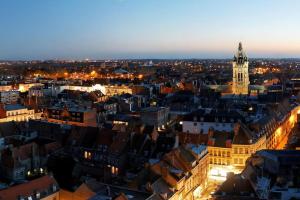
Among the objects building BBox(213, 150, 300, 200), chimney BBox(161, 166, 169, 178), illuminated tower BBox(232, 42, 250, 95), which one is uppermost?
illuminated tower BBox(232, 42, 250, 95)

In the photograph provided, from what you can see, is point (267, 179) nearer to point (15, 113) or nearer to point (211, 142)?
point (211, 142)

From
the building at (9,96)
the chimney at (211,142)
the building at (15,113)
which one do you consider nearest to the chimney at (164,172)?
the chimney at (211,142)

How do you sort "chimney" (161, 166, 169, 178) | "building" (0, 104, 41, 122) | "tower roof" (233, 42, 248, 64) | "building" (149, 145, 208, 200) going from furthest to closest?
"tower roof" (233, 42, 248, 64) < "building" (0, 104, 41, 122) < "chimney" (161, 166, 169, 178) < "building" (149, 145, 208, 200)

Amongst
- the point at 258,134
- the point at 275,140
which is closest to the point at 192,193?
the point at 258,134

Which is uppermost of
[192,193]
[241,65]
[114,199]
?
[241,65]

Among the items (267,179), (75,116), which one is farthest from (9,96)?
(267,179)

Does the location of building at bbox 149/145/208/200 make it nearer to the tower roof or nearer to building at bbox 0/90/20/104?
the tower roof

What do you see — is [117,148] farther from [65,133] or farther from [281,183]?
[281,183]

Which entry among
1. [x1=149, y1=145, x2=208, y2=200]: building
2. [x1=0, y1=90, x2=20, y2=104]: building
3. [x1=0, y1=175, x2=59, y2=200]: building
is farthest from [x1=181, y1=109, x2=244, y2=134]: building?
[x1=0, y1=90, x2=20, y2=104]: building
